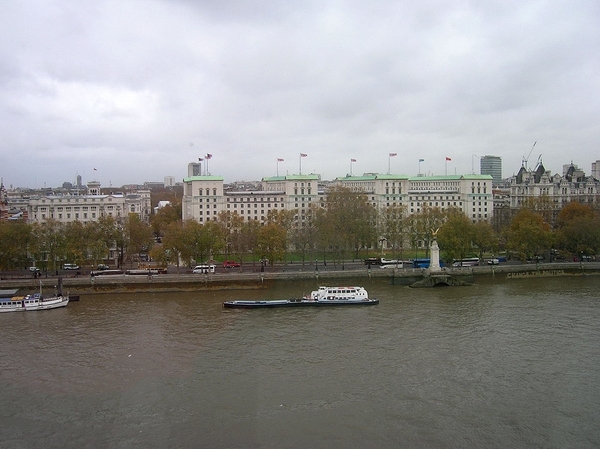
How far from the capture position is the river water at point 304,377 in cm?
1370

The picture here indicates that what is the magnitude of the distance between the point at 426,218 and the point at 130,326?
3147cm

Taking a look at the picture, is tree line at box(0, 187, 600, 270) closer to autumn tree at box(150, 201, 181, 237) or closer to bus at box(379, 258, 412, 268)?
bus at box(379, 258, 412, 268)

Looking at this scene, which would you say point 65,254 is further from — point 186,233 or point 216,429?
point 216,429

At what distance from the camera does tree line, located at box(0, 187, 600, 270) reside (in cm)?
3922

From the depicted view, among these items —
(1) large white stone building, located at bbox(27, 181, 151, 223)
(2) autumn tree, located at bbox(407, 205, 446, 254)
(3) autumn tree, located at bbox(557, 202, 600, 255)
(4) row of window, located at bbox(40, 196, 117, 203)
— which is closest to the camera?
(3) autumn tree, located at bbox(557, 202, 600, 255)

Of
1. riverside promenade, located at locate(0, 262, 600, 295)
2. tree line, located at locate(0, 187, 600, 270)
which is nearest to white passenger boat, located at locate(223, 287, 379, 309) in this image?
riverside promenade, located at locate(0, 262, 600, 295)

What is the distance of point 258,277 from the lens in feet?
123

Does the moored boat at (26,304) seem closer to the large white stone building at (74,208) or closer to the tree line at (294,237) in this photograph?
the tree line at (294,237)

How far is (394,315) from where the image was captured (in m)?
26.5

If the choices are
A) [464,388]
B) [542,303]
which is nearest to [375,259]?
[542,303]

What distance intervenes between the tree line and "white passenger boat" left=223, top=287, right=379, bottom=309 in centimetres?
1138

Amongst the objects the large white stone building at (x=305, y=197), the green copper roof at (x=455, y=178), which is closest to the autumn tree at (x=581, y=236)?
the large white stone building at (x=305, y=197)

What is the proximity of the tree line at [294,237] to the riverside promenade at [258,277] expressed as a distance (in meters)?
2.19

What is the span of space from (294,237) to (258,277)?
7671 mm
